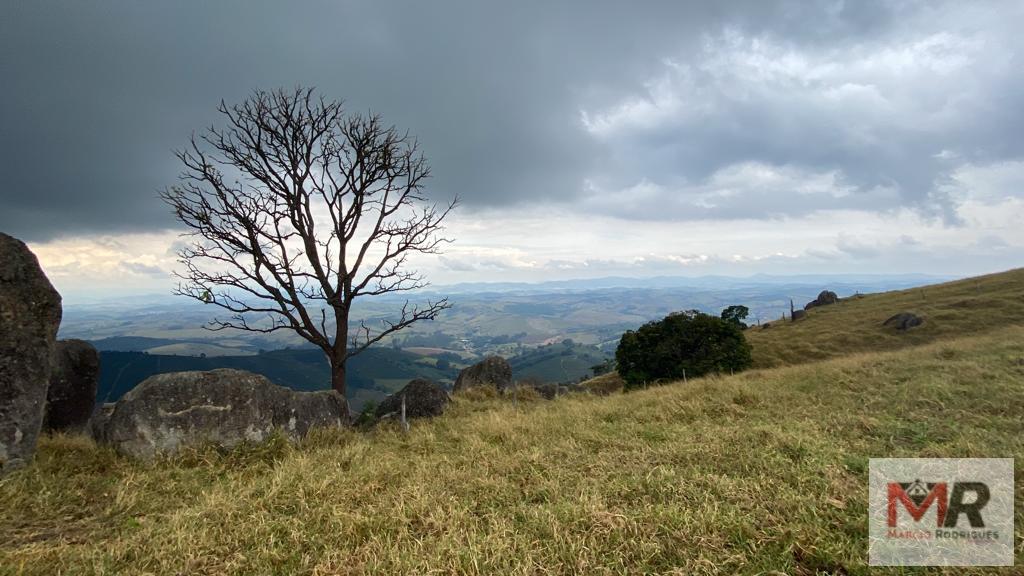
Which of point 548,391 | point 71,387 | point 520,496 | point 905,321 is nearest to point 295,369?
point 548,391

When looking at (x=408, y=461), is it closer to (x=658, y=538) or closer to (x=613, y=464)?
(x=613, y=464)

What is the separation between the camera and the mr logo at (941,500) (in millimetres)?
4625

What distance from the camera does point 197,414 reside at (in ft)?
27.3

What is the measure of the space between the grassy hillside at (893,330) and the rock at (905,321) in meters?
0.64

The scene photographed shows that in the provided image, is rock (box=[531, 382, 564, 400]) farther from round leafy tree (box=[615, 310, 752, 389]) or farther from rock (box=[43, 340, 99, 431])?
rock (box=[43, 340, 99, 431])

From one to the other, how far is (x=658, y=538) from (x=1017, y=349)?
64.4ft

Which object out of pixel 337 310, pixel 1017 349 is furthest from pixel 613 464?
pixel 1017 349

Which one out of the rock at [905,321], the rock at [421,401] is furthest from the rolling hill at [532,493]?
the rock at [905,321]

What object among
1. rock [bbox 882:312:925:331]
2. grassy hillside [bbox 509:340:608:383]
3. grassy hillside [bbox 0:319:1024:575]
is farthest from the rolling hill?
grassy hillside [bbox 509:340:608:383]

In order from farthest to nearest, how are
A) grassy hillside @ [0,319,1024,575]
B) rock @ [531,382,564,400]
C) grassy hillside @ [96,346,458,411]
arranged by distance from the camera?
grassy hillside @ [96,346,458,411] → rock @ [531,382,564,400] → grassy hillside @ [0,319,1024,575]

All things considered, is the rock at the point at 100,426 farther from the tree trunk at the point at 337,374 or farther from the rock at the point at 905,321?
the rock at the point at 905,321

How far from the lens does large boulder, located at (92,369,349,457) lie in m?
7.88

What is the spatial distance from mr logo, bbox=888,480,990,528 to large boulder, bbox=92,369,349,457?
10.7 meters

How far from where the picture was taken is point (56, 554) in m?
4.45
